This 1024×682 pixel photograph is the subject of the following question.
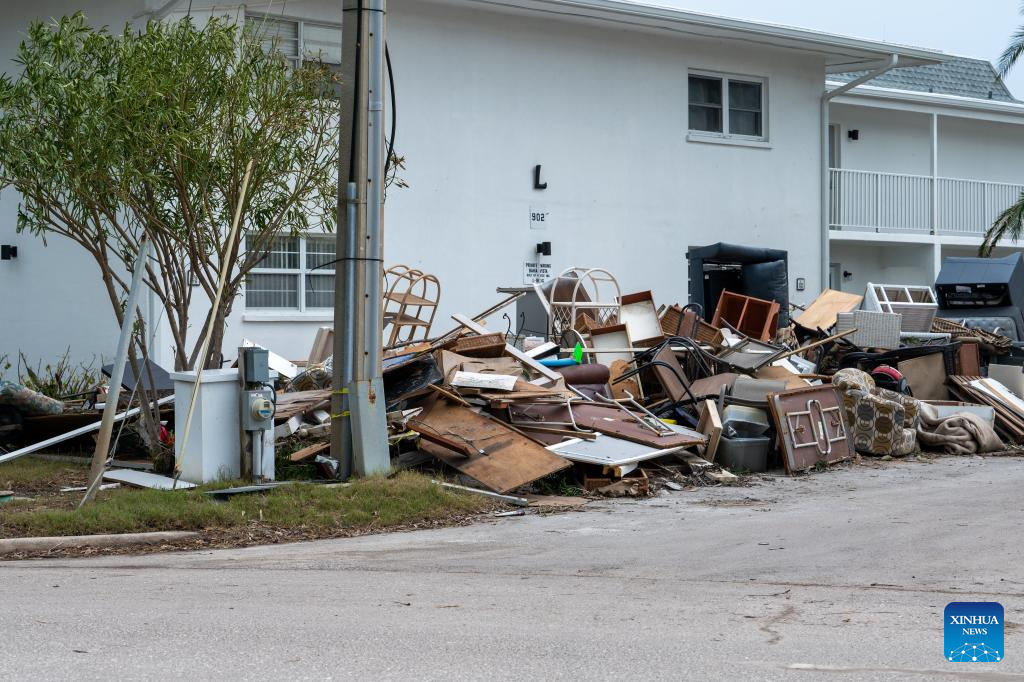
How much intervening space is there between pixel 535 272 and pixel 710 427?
668 centimetres

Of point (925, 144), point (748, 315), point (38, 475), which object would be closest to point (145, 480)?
point (38, 475)

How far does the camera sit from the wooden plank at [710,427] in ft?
38.6

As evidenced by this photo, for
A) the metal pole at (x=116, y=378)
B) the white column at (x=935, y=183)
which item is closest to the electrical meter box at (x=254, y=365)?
the metal pole at (x=116, y=378)

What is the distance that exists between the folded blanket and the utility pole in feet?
22.9

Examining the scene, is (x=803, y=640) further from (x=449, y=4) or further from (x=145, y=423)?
(x=449, y=4)

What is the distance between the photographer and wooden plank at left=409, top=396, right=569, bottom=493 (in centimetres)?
1014

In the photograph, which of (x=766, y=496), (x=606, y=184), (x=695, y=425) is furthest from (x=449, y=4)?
(x=766, y=496)

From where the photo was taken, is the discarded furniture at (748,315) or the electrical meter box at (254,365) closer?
the electrical meter box at (254,365)

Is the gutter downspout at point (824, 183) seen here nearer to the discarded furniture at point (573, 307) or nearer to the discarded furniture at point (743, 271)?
the discarded furniture at point (743, 271)

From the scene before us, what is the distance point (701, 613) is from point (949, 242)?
69.1 feet

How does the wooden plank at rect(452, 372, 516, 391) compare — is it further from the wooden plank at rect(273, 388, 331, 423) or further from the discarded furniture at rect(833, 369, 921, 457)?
the discarded furniture at rect(833, 369, 921, 457)

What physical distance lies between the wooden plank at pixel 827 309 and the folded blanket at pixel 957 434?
3112mm

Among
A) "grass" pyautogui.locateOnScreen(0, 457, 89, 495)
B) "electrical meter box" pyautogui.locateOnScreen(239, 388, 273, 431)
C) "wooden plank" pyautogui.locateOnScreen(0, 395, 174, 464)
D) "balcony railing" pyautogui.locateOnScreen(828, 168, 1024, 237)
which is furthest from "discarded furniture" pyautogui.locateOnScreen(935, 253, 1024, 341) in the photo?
"grass" pyautogui.locateOnScreen(0, 457, 89, 495)

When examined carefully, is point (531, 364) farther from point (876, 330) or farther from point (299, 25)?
point (299, 25)
